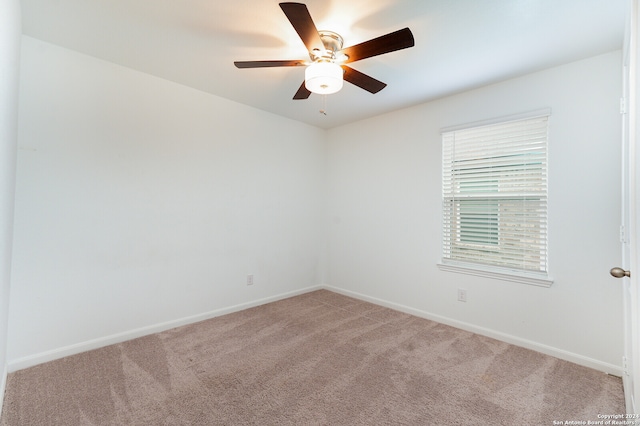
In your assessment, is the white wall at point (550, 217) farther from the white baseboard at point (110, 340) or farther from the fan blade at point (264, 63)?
the fan blade at point (264, 63)

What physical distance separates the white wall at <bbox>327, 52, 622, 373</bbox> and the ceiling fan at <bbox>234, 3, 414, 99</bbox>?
1.33 meters

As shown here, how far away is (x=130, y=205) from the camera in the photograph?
260cm

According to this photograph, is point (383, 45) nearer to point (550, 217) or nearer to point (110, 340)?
point (550, 217)

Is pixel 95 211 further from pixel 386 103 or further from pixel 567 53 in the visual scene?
pixel 567 53

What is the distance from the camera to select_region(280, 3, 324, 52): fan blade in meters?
1.38

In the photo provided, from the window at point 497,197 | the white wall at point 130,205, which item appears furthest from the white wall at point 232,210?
the window at point 497,197

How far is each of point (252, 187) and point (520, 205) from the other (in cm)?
274

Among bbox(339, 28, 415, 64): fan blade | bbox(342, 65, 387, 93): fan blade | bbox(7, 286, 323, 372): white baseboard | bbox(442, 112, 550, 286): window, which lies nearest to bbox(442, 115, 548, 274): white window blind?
bbox(442, 112, 550, 286): window

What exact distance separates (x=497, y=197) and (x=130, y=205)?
10.9 feet

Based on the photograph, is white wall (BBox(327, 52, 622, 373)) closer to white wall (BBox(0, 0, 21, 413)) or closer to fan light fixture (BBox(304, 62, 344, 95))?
fan light fixture (BBox(304, 62, 344, 95))

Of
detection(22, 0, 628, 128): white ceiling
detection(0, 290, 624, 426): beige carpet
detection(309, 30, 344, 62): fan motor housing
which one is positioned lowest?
detection(0, 290, 624, 426): beige carpet

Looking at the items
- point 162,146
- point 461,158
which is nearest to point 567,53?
point 461,158

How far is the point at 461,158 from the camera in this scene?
2.97 metres

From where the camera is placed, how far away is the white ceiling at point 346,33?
68.9 inches
